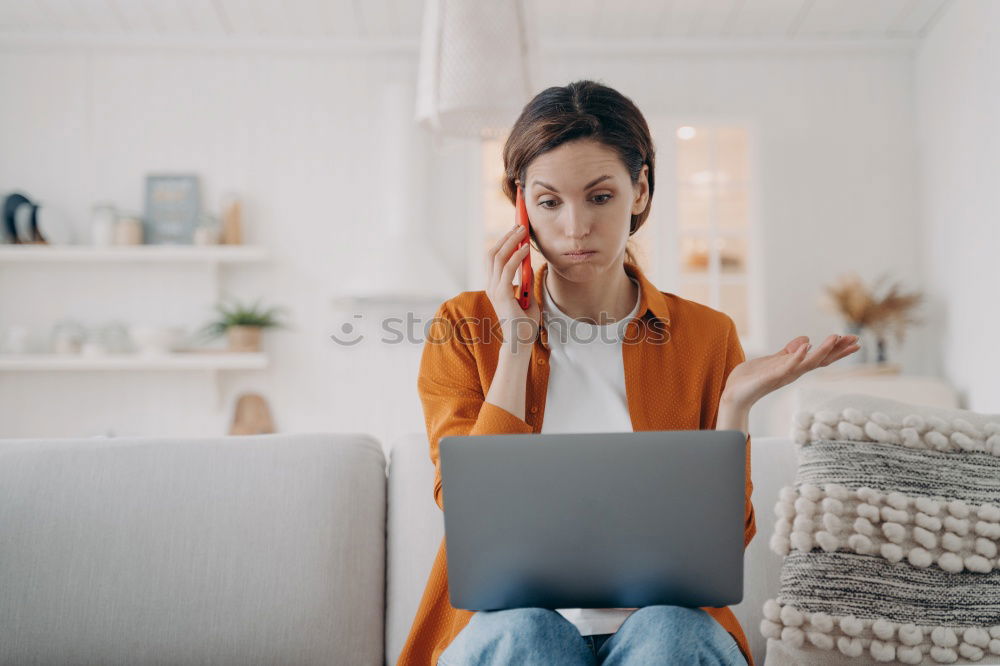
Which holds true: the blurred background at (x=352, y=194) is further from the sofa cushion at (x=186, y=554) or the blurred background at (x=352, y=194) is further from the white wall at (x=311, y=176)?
the sofa cushion at (x=186, y=554)

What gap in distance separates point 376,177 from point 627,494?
132 inches

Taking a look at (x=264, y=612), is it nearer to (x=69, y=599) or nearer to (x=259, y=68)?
(x=69, y=599)

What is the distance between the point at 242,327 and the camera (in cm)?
386

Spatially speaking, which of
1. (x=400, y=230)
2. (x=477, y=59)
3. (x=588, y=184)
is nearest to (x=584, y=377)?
(x=588, y=184)

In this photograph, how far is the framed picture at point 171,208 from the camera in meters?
4.02

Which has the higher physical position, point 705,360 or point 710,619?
point 705,360

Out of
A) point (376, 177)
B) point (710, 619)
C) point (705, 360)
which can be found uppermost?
point (376, 177)

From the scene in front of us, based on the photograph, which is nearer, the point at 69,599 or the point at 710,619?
the point at 710,619

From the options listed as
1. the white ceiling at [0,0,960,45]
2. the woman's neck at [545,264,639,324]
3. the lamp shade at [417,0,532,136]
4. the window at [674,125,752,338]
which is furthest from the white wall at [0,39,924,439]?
the woman's neck at [545,264,639,324]

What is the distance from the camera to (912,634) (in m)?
1.25

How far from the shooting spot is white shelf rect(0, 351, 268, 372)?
378 centimetres

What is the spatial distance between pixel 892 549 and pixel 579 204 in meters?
A: 0.70

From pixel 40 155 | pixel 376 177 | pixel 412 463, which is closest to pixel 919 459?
pixel 412 463

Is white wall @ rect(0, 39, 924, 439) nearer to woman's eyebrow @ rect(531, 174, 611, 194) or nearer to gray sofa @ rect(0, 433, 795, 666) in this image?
gray sofa @ rect(0, 433, 795, 666)
